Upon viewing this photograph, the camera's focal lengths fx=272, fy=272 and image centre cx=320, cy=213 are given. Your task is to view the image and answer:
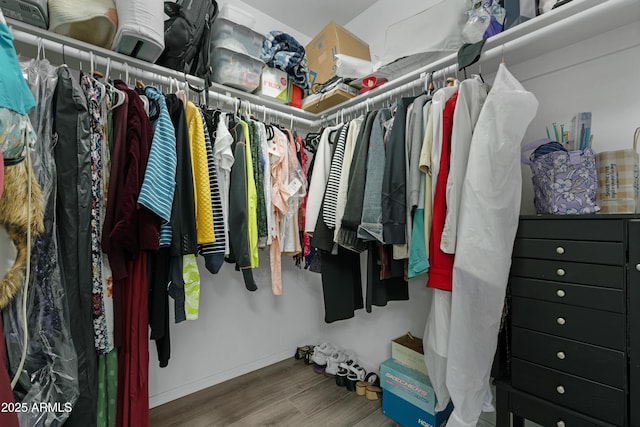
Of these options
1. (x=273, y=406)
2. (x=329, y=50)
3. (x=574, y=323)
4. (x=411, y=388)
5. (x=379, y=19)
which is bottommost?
(x=273, y=406)

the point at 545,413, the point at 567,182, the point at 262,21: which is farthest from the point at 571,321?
the point at 262,21

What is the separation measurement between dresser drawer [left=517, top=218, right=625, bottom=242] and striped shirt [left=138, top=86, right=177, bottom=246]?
4.28 ft

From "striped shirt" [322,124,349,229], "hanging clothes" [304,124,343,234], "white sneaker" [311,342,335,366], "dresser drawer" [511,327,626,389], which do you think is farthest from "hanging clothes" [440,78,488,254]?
"white sneaker" [311,342,335,366]

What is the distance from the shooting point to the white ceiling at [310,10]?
2.02 meters

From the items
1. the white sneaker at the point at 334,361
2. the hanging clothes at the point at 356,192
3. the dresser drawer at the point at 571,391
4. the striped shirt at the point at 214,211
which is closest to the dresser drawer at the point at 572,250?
the dresser drawer at the point at 571,391

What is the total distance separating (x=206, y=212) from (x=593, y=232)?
4.48ft

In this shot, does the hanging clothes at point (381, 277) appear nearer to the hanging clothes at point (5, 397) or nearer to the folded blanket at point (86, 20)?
the hanging clothes at point (5, 397)

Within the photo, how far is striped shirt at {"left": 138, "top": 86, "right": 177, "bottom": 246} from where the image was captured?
3.19ft

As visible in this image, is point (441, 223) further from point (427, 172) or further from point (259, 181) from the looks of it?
point (259, 181)

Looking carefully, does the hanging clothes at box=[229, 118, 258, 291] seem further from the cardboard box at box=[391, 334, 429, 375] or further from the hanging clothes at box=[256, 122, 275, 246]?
the cardboard box at box=[391, 334, 429, 375]

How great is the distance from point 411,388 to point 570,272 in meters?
0.98

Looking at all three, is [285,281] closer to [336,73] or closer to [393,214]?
[393,214]

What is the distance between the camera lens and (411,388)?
4.72ft

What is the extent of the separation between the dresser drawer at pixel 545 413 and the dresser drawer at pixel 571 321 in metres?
0.23
